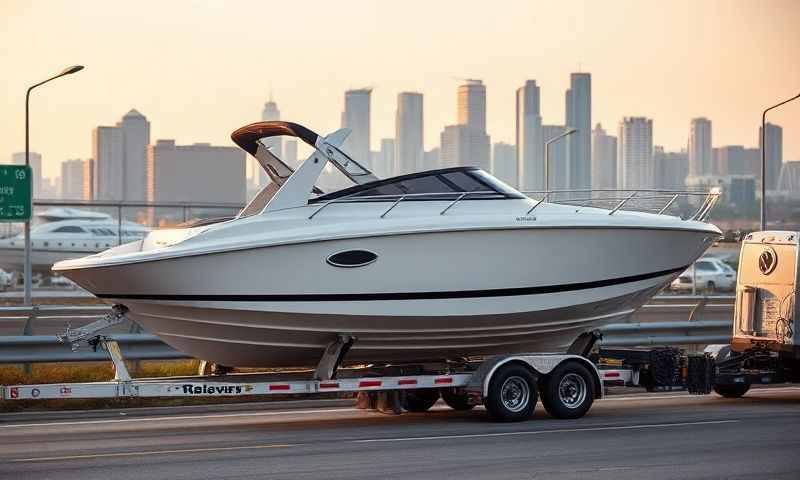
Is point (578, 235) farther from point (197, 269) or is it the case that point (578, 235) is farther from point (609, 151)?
point (609, 151)

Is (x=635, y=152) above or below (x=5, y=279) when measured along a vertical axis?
above

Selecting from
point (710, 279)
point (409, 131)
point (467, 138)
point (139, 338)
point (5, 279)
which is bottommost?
point (139, 338)

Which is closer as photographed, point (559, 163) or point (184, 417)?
point (184, 417)

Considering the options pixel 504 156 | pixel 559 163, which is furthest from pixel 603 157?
pixel 504 156

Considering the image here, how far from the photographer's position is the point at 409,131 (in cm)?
8631

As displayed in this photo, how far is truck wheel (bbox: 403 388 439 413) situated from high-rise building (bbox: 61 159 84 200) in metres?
139

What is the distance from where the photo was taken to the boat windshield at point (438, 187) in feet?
45.6

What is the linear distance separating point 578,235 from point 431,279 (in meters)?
1.95

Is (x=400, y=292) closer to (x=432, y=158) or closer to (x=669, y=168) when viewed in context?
(x=432, y=158)

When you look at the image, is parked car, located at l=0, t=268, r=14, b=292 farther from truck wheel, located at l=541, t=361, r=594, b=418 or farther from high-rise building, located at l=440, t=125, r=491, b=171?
truck wheel, located at l=541, t=361, r=594, b=418

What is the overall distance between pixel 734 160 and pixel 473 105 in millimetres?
66091

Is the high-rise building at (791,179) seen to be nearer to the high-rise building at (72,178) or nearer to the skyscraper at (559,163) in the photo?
the skyscraper at (559,163)

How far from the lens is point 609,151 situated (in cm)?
12356

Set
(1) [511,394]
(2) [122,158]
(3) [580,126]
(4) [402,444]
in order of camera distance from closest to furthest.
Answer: (4) [402,444], (1) [511,394], (3) [580,126], (2) [122,158]
